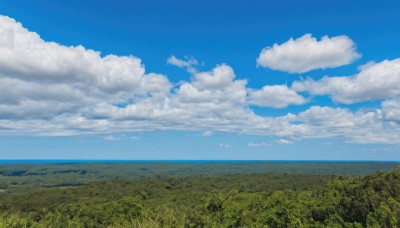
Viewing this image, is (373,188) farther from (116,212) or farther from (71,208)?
(71,208)

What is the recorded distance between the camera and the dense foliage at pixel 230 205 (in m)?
21.7

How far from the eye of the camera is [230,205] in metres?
39.3

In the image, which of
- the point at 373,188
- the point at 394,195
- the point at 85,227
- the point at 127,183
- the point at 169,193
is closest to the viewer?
the point at 394,195

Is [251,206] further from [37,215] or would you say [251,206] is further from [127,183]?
[127,183]

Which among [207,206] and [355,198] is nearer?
[355,198]

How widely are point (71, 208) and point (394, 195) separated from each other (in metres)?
54.0

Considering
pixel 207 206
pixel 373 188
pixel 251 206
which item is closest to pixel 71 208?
pixel 207 206

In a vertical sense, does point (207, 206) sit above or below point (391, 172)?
below

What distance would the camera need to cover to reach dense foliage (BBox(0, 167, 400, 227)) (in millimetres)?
21719

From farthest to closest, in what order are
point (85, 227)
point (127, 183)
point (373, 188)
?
point (127, 183)
point (85, 227)
point (373, 188)

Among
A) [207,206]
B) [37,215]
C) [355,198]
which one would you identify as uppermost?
[355,198]

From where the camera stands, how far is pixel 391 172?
25.5 metres

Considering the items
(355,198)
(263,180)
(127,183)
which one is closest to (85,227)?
(355,198)

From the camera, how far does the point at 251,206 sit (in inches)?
1586
